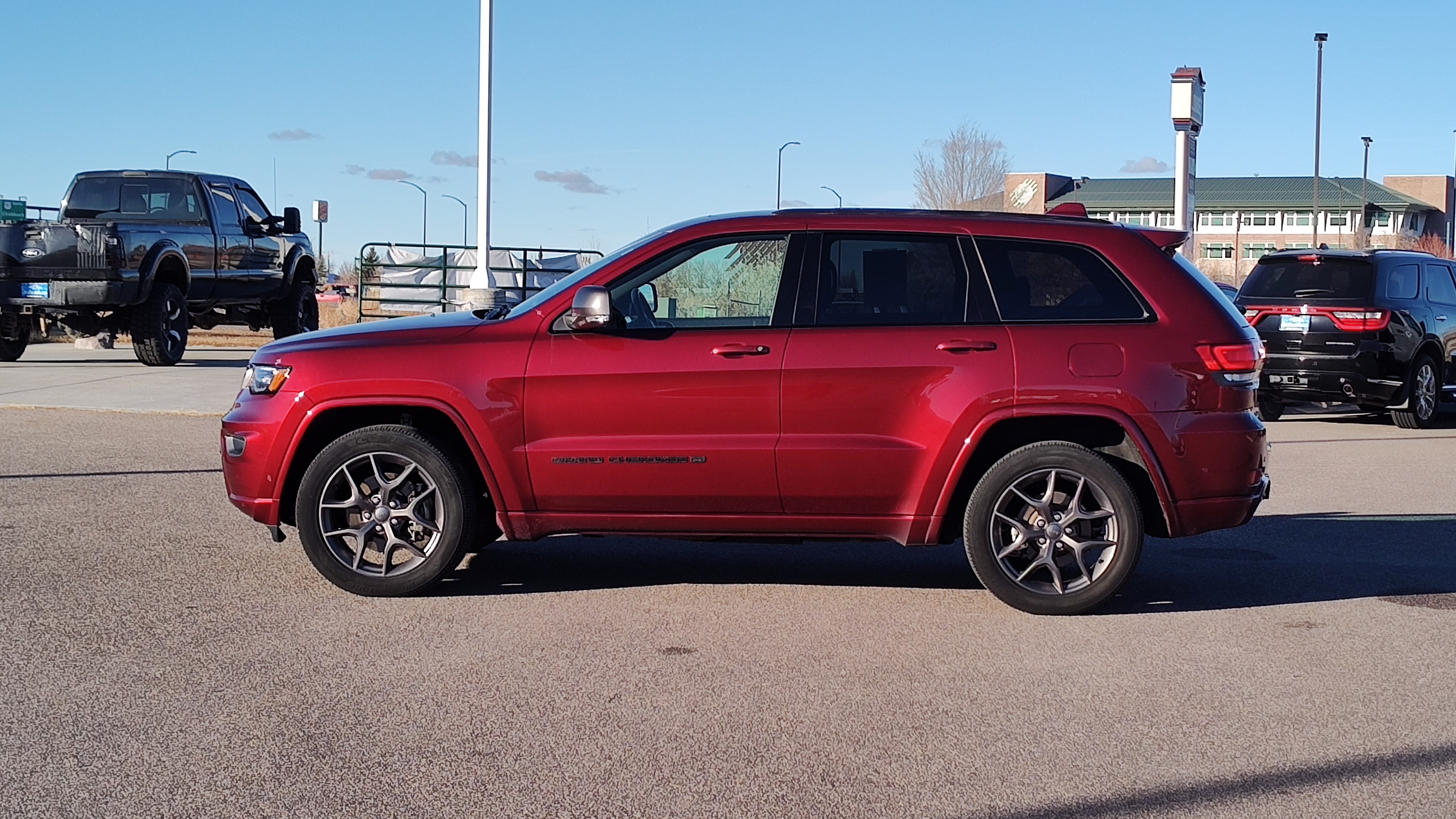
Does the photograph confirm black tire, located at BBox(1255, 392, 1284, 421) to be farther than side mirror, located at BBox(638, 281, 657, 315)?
Yes

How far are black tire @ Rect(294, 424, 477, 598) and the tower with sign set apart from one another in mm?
14764

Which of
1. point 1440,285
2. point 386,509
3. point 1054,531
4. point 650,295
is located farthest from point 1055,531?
point 1440,285

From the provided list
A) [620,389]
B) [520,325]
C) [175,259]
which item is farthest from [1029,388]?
[175,259]

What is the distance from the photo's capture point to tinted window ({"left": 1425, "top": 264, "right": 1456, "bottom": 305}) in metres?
15.0

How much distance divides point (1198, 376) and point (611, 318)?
8.32 ft

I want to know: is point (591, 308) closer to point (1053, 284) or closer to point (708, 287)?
point (708, 287)

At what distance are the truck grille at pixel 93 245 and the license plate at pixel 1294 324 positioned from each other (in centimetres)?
1304

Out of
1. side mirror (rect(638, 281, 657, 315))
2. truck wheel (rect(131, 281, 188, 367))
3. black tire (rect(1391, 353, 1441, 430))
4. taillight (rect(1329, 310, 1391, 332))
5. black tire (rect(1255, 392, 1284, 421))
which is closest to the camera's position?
side mirror (rect(638, 281, 657, 315))

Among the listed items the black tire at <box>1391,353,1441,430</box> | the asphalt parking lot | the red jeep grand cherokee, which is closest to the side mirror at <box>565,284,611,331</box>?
the red jeep grand cherokee

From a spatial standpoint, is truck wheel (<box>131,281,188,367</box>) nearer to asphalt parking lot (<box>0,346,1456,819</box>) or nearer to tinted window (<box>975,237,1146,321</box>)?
asphalt parking lot (<box>0,346,1456,819</box>)

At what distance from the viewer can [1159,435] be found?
246 inches

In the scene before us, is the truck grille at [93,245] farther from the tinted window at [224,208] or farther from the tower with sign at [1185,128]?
the tower with sign at [1185,128]

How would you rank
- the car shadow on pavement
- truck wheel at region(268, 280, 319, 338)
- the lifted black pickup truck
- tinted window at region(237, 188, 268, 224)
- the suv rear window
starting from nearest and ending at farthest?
the car shadow on pavement < the suv rear window < the lifted black pickup truck < tinted window at region(237, 188, 268, 224) < truck wheel at region(268, 280, 319, 338)

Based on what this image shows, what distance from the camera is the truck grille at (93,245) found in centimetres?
1702
